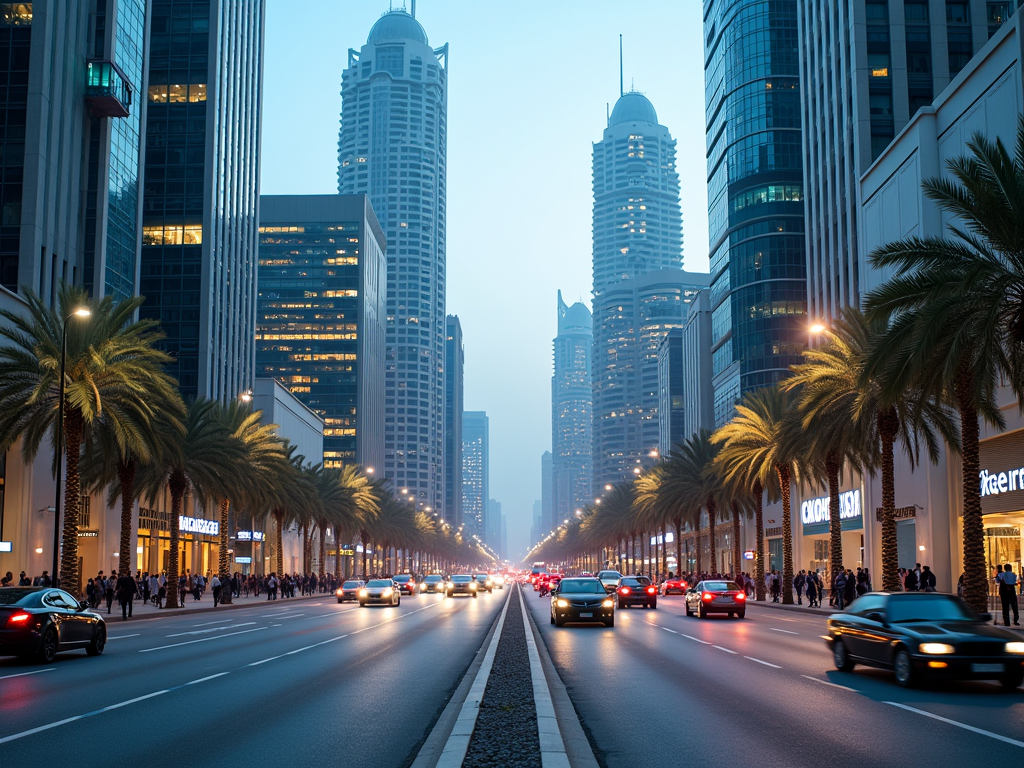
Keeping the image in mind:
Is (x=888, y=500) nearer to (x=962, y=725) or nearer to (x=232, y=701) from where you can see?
(x=962, y=725)

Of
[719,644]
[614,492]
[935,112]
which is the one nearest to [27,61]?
[935,112]

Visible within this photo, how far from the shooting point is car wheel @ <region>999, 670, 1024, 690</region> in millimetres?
15625

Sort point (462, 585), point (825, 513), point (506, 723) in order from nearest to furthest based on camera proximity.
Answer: point (506, 723) → point (462, 585) → point (825, 513)

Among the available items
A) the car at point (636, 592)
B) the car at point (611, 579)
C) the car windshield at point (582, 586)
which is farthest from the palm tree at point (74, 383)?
the car at point (611, 579)

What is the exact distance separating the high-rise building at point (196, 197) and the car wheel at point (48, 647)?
7939 cm

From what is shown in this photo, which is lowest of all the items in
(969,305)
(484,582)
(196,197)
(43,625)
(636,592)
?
(484,582)

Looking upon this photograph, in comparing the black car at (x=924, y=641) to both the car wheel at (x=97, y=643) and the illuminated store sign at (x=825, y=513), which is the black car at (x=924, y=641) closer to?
the car wheel at (x=97, y=643)

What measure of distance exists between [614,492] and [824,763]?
116 metres

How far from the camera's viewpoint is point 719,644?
26016mm

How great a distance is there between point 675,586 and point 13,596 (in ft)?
199

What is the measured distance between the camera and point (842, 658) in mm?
18734

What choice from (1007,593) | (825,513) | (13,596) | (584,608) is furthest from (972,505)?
(825,513)

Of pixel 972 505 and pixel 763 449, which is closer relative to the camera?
pixel 972 505

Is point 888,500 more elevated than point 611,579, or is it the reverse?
point 888,500
